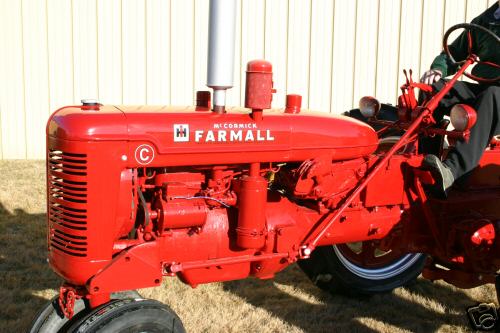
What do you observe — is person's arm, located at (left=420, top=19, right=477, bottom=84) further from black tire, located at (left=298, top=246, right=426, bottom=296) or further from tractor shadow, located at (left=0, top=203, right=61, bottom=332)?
tractor shadow, located at (left=0, top=203, right=61, bottom=332)

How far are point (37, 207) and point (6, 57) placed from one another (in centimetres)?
293

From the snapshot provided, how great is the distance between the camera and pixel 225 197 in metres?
2.63

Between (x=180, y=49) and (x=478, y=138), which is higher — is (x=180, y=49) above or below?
above

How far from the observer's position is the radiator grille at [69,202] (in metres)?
2.30

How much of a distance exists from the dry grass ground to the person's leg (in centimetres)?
102

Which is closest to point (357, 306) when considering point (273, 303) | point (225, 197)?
point (273, 303)

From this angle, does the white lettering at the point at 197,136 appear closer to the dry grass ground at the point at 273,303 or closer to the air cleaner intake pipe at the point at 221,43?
the air cleaner intake pipe at the point at 221,43

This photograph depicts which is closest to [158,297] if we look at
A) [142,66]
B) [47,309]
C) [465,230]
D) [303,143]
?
[47,309]

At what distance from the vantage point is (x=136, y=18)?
25.3 ft

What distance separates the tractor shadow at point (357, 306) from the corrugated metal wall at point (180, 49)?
4.50m

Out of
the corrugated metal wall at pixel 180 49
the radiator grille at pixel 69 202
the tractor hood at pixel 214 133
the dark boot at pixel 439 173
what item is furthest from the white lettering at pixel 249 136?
the corrugated metal wall at pixel 180 49

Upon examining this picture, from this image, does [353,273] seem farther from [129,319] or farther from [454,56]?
[129,319]

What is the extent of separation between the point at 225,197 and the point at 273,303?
128 cm

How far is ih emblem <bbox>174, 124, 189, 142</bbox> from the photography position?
2.44 metres
